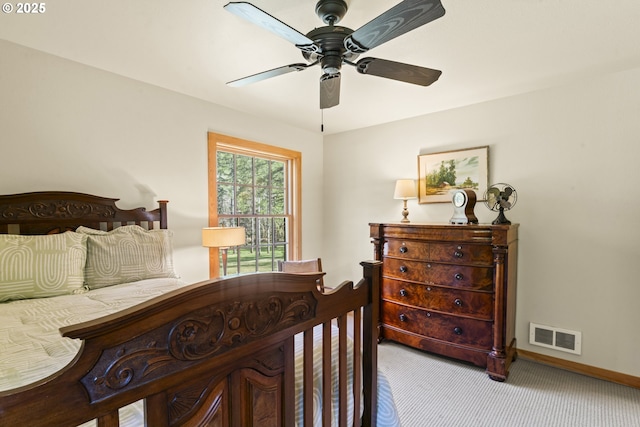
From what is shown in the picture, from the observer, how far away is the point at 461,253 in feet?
8.30

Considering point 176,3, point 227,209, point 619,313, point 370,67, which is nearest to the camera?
point 176,3

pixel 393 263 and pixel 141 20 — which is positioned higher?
pixel 141 20

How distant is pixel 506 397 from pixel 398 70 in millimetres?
2396

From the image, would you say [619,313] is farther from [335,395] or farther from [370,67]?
[370,67]

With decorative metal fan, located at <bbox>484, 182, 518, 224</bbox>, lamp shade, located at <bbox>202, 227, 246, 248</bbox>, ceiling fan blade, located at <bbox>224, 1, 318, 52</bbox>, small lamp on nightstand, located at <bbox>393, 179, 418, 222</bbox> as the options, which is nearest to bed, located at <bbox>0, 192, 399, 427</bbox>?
lamp shade, located at <bbox>202, 227, 246, 248</bbox>

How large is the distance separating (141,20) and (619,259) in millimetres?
3821

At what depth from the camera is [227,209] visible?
3.27 metres

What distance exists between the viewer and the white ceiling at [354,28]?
1.62 meters

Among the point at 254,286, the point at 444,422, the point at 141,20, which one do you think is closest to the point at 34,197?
the point at 141,20

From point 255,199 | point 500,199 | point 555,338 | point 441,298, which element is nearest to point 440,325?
point 441,298

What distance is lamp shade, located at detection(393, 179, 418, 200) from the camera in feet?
10.7

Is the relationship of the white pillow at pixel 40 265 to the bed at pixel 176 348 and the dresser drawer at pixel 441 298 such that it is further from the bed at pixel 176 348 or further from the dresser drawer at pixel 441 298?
the dresser drawer at pixel 441 298

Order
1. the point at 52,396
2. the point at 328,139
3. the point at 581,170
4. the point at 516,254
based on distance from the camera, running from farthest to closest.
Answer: the point at 328,139
the point at 516,254
the point at 581,170
the point at 52,396

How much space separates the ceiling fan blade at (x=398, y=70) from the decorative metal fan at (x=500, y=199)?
1.37m
